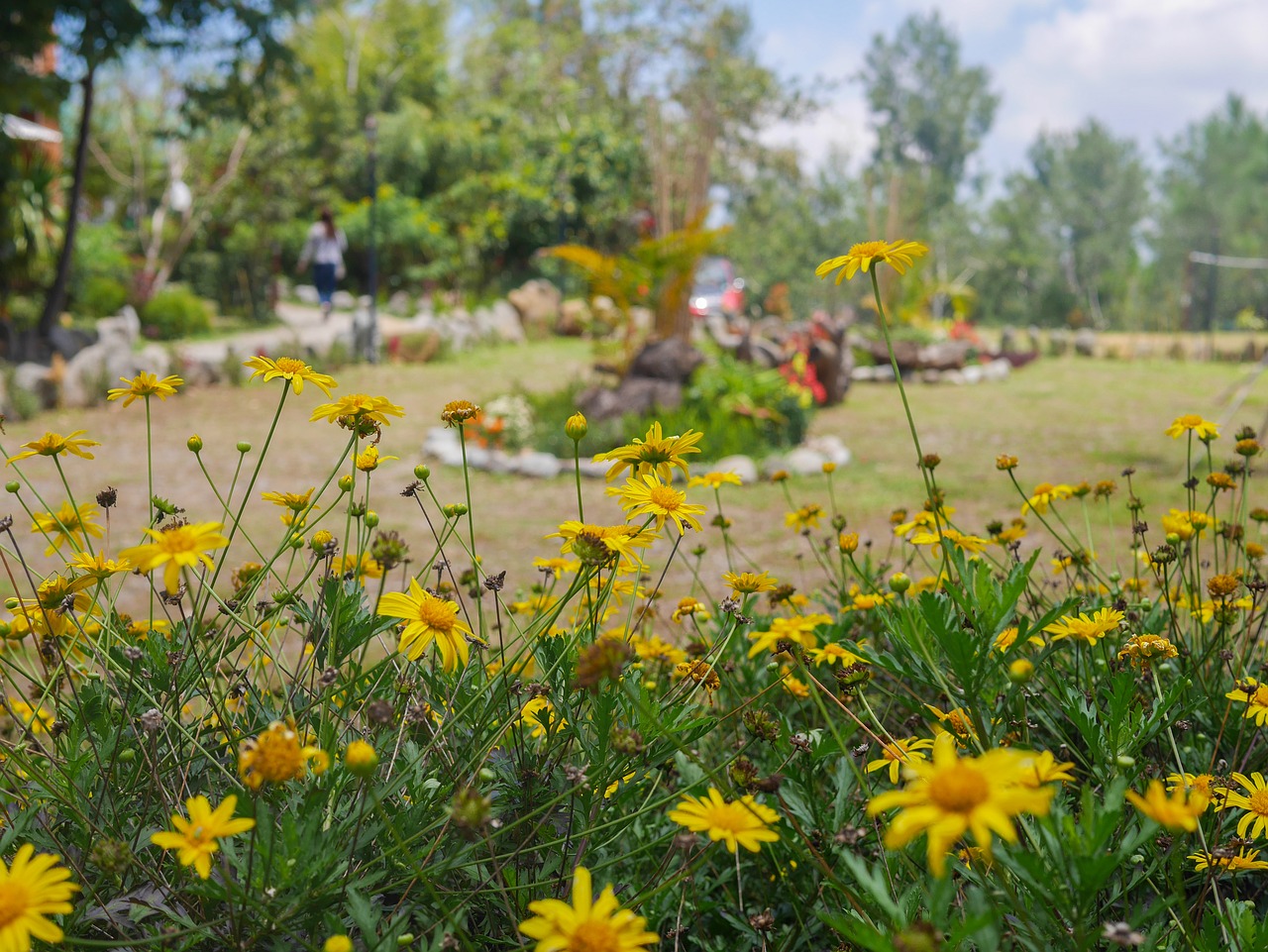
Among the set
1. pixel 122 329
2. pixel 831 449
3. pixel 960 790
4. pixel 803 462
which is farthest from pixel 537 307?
pixel 960 790

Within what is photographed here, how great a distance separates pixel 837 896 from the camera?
121 cm

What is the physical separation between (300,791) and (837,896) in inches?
26.8

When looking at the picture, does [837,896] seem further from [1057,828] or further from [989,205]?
[989,205]

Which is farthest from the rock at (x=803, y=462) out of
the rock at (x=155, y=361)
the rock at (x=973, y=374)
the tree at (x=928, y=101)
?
the tree at (x=928, y=101)

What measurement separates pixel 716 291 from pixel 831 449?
12.0m

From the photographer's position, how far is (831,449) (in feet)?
22.9

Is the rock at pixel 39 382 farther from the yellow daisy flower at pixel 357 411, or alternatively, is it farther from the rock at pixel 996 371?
the rock at pixel 996 371

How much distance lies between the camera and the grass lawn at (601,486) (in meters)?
5.00

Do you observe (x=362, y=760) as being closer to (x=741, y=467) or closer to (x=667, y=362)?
(x=741, y=467)

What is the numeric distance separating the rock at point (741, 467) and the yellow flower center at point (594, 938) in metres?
5.37

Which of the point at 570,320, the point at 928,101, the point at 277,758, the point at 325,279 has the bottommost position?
the point at 277,758

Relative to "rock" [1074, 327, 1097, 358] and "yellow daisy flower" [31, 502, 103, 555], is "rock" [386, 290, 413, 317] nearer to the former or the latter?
"rock" [1074, 327, 1097, 358]

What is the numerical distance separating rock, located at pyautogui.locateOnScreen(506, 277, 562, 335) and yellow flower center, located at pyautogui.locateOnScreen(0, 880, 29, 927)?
14452mm

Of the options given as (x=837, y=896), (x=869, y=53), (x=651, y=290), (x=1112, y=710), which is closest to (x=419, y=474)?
(x=837, y=896)
